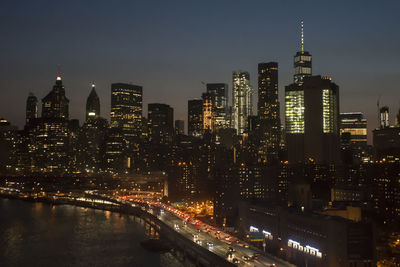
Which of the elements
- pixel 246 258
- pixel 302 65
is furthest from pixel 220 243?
pixel 302 65

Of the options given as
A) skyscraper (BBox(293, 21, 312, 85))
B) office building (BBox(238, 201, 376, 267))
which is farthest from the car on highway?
skyscraper (BBox(293, 21, 312, 85))

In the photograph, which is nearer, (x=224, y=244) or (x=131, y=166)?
(x=224, y=244)

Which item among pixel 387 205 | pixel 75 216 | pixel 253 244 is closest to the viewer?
pixel 253 244

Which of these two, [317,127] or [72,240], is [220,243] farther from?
[317,127]

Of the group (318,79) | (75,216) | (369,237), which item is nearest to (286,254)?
(369,237)

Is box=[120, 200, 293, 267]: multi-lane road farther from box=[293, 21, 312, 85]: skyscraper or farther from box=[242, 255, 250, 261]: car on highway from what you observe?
box=[293, 21, 312, 85]: skyscraper

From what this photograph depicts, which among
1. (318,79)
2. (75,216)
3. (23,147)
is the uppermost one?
(318,79)

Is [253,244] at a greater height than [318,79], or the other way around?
[318,79]

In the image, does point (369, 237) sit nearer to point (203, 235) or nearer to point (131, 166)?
point (203, 235)
